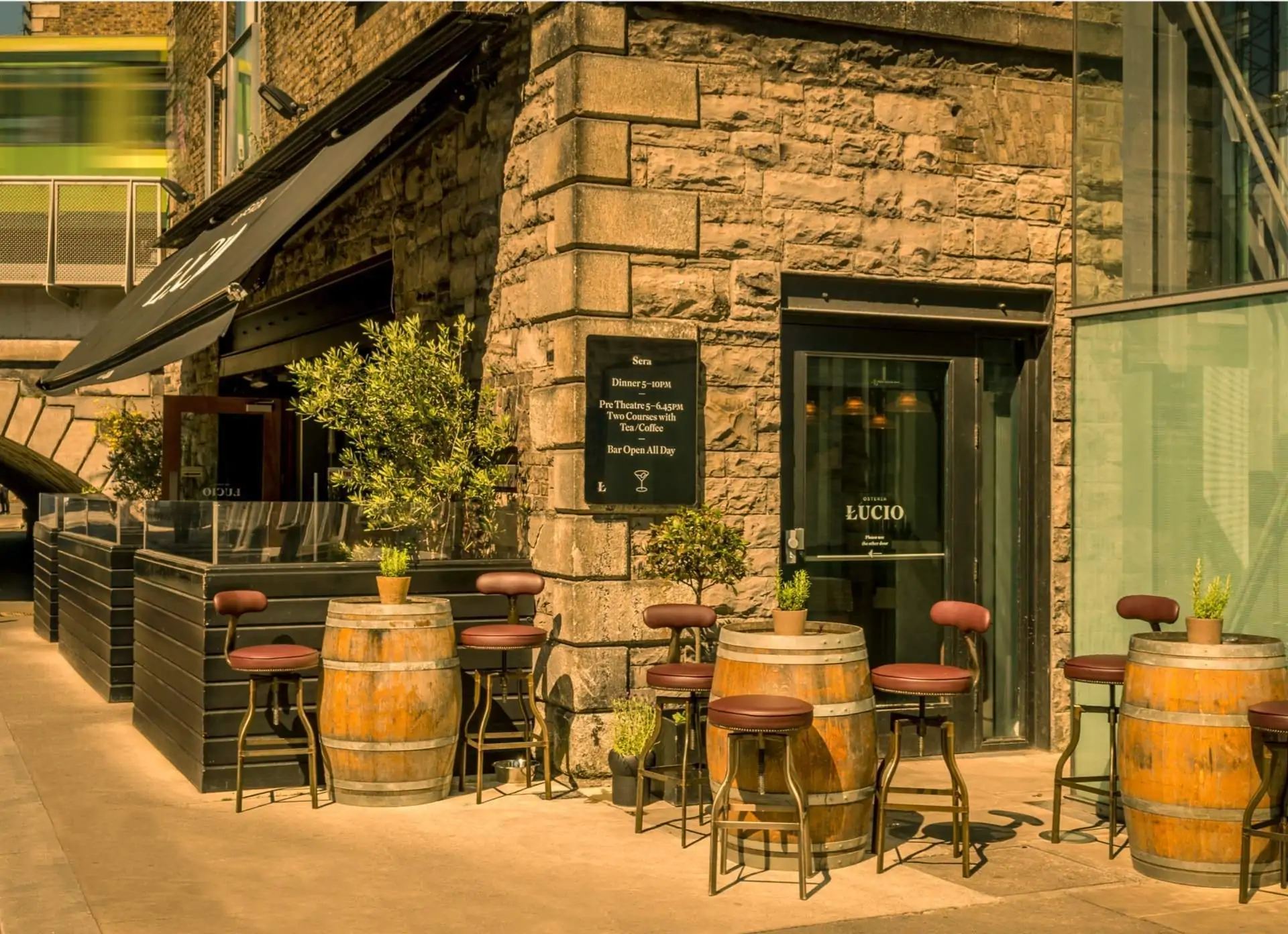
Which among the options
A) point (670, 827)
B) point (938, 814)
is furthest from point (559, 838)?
point (938, 814)

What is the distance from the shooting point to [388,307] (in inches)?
459

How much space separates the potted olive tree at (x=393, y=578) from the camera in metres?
7.90

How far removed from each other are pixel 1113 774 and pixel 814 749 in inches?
60.5

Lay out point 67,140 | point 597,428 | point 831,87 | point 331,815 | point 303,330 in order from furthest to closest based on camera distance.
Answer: point 67,140 < point 303,330 < point 831,87 < point 597,428 < point 331,815

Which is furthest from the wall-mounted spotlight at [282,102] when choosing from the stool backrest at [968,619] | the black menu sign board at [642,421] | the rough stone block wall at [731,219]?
the stool backrest at [968,619]

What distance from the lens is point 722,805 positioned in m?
6.45

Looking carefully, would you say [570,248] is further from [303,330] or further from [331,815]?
[303,330]

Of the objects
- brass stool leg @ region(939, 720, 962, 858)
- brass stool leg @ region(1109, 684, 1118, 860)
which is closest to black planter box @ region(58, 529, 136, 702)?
brass stool leg @ region(939, 720, 962, 858)

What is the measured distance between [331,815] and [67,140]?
19.1 meters

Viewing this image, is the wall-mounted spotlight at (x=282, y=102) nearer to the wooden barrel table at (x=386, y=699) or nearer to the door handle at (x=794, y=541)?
the door handle at (x=794, y=541)

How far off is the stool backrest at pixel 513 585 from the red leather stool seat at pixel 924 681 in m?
2.19

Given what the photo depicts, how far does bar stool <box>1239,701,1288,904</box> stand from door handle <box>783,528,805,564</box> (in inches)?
127

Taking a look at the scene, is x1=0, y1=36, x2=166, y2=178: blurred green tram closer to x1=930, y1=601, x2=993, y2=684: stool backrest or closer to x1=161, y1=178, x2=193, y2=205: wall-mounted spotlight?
x1=161, y1=178, x2=193, y2=205: wall-mounted spotlight

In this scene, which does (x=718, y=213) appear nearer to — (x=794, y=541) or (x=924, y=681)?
(x=794, y=541)
